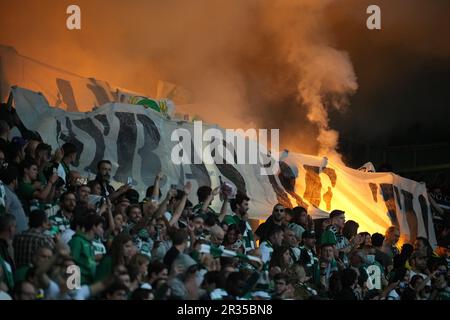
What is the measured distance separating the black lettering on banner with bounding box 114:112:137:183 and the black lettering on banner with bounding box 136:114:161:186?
97mm

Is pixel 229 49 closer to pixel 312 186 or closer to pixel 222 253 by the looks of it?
pixel 312 186

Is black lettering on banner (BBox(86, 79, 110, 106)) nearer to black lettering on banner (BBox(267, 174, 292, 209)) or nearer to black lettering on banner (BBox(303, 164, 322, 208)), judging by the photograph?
black lettering on banner (BBox(267, 174, 292, 209))

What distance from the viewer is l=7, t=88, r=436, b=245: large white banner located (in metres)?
10.1

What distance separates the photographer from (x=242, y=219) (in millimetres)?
9750

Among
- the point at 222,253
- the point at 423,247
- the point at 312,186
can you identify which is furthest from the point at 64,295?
the point at 312,186

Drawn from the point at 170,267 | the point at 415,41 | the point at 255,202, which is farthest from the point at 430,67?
the point at 170,267

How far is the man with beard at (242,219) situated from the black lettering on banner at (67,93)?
249 centimetres

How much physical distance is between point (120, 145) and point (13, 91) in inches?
44.6

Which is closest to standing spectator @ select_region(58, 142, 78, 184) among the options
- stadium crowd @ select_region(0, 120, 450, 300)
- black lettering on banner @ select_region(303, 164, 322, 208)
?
stadium crowd @ select_region(0, 120, 450, 300)

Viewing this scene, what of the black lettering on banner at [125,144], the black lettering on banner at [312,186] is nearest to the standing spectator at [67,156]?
the black lettering on banner at [125,144]

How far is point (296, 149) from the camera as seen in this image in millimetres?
14914

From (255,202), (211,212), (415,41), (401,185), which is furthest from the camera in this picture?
(415,41)

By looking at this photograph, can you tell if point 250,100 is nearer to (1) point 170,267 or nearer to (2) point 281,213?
(2) point 281,213

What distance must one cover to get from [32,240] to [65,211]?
77 cm
